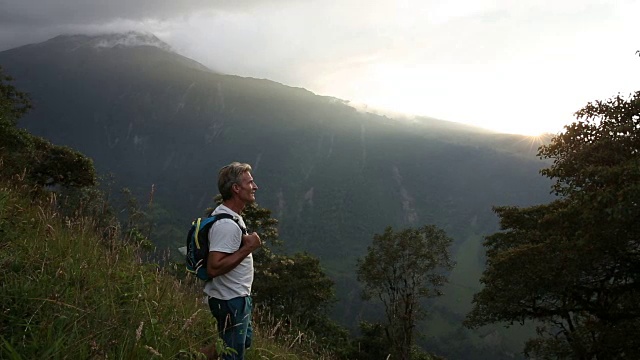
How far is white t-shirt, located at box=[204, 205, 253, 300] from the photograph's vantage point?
140 inches

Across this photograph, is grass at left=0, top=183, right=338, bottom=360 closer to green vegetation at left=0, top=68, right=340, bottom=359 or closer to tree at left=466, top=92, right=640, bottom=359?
green vegetation at left=0, top=68, right=340, bottom=359

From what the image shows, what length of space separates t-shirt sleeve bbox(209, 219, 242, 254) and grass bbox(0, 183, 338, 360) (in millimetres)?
516

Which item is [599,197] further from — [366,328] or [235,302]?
[366,328]

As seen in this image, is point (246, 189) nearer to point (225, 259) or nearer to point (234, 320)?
point (225, 259)

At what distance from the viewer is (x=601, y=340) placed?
14.6 meters

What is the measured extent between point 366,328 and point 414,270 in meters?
9.31

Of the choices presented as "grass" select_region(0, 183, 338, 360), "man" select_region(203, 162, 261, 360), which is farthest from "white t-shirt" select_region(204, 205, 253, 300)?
"grass" select_region(0, 183, 338, 360)

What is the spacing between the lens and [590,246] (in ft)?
40.7

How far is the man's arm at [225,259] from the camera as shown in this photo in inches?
137

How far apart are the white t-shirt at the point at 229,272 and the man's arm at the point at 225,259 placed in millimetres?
40

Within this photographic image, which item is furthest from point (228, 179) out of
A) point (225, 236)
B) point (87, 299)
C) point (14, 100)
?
point (14, 100)

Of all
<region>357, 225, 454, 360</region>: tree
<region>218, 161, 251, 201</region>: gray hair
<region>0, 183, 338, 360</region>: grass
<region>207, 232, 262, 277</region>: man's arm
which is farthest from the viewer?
<region>357, 225, 454, 360</region>: tree

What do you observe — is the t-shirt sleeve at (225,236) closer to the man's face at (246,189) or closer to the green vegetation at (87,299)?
the man's face at (246,189)

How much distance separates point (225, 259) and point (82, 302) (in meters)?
1.02
